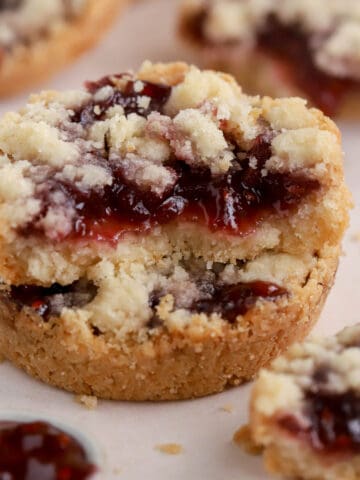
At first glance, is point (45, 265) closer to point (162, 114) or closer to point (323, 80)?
point (162, 114)

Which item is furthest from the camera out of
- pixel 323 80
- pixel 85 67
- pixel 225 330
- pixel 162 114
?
pixel 85 67

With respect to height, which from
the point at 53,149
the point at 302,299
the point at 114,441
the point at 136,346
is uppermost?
the point at 53,149

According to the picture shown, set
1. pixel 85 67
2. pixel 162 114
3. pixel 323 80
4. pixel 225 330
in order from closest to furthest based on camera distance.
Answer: pixel 225 330
pixel 162 114
pixel 323 80
pixel 85 67

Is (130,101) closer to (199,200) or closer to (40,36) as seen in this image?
(199,200)

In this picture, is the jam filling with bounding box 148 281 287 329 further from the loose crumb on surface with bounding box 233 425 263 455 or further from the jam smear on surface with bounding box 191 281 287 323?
the loose crumb on surface with bounding box 233 425 263 455

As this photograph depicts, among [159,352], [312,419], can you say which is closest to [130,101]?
[159,352]

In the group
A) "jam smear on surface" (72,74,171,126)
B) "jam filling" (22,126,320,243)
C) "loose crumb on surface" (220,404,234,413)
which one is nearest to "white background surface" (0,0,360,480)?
"loose crumb on surface" (220,404,234,413)

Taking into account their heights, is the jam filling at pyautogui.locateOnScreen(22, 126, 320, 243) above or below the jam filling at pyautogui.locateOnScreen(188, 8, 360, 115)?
below

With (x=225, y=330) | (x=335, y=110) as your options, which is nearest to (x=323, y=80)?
(x=335, y=110)
